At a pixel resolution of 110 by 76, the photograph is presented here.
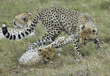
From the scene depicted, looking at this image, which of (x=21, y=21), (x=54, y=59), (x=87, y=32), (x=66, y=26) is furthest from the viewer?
(x=21, y=21)

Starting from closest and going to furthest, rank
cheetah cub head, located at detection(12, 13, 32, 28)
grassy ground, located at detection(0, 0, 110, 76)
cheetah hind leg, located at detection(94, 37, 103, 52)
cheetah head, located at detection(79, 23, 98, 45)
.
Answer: grassy ground, located at detection(0, 0, 110, 76)
cheetah head, located at detection(79, 23, 98, 45)
cheetah hind leg, located at detection(94, 37, 103, 52)
cheetah cub head, located at detection(12, 13, 32, 28)

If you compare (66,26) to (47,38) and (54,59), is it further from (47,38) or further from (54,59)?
(54,59)

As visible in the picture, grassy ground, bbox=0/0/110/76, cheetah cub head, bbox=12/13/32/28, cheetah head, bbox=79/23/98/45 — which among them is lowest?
grassy ground, bbox=0/0/110/76

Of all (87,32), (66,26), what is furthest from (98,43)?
(66,26)

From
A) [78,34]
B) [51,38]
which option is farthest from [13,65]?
[78,34]

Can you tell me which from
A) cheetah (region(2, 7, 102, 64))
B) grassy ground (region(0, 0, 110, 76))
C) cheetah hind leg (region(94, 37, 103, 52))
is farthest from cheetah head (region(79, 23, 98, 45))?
grassy ground (region(0, 0, 110, 76))

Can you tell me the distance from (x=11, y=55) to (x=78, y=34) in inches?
81.8

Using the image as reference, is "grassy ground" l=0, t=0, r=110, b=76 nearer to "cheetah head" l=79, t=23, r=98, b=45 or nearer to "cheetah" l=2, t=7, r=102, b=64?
"cheetah" l=2, t=7, r=102, b=64

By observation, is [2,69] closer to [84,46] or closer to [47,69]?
[47,69]

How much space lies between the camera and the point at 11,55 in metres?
3.09

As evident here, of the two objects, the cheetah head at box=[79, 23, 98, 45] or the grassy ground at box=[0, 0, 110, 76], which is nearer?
the grassy ground at box=[0, 0, 110, 76]

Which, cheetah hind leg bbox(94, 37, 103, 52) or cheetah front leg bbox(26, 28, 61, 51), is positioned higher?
cheetah front leg bbox(26, 28, 61, 51)

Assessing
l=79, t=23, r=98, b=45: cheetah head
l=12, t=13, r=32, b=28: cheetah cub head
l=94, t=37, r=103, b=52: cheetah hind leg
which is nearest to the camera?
l=79, t=23, r=98, b=45: cheetah head

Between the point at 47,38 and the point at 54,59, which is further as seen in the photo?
the point at 47,38
